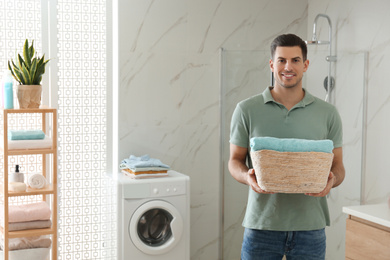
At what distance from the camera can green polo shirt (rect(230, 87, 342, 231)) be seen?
2062 millimetres

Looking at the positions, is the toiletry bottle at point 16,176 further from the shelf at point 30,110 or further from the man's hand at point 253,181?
the man's hand at point 253,181

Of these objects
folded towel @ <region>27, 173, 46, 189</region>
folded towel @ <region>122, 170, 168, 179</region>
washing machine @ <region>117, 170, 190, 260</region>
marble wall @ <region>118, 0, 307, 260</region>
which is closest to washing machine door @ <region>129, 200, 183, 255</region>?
washing machine @ <region>117, 170, 190, 260</region>

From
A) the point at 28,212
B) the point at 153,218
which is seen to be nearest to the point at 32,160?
the point at 28,212

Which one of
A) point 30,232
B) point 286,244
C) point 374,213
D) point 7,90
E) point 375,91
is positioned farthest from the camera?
point 375,91

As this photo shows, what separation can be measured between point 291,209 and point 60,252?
2.12m

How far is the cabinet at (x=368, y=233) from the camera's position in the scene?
253 cm

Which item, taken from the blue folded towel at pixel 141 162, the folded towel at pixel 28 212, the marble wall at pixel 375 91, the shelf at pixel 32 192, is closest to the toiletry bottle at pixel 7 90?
the shelf at pixel 32 192

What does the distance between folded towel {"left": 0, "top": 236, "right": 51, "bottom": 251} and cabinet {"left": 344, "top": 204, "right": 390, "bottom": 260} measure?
188 centimetres

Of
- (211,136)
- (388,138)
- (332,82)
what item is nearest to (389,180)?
(388,138)

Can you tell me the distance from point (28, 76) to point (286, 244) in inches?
79.5

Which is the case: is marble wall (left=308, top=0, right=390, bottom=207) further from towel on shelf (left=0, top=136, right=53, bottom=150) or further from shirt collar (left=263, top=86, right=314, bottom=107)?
towel on shelf (left=0, top=136, right=53, bottom=150)

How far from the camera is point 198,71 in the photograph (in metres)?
4.14

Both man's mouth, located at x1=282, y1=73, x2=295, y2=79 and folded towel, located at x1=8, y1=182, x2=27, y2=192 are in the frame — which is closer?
man's mouth, located at x1=282, y1=73, x2=295, y2=79

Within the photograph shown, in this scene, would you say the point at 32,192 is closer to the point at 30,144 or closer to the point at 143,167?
the point at 30,144
